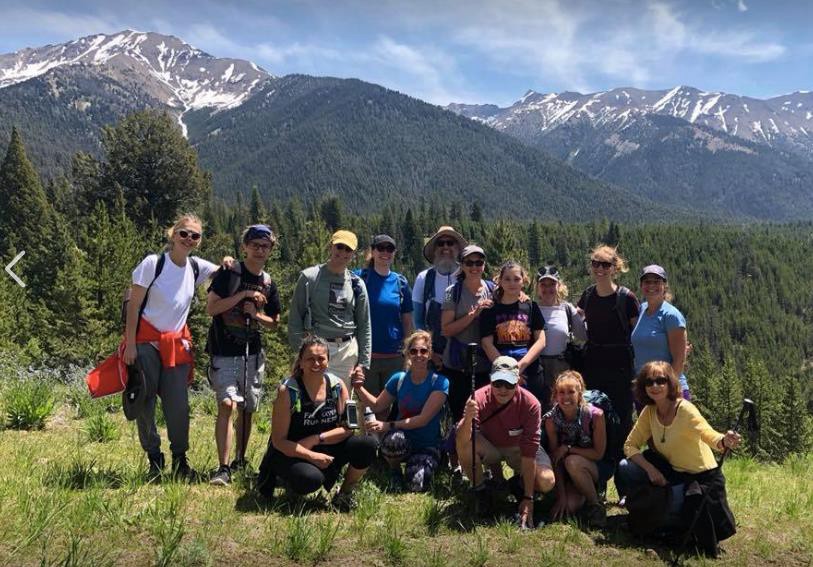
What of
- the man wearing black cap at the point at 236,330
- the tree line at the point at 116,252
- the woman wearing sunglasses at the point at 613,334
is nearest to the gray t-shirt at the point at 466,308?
the woman wearing sunglasses at the point at 613,334

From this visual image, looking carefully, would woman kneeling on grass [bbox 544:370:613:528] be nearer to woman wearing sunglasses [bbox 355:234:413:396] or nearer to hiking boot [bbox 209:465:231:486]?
woman wearing sunglasses [bbox 355:234:413:396]

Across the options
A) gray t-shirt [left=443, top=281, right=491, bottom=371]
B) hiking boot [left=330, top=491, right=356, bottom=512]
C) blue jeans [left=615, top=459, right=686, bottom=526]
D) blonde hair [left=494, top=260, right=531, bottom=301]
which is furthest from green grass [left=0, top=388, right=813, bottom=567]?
blonde hair [left=494, top=260, right=531, bottom=301]

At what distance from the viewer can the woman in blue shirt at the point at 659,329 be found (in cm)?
543

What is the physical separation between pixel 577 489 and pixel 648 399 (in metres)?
1.02

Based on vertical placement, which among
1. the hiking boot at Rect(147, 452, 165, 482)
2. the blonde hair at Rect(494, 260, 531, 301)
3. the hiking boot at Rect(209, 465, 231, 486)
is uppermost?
the blonde hair at Rect(494, 260, 531, 301)

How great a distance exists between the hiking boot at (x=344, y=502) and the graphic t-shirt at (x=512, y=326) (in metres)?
1.90

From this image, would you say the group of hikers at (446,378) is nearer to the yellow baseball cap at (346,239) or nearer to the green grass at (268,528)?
the yellow baseball cap at (346,239)

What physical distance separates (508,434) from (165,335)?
3046mm

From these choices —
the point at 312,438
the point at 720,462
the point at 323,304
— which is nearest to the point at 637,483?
the point at 720,462

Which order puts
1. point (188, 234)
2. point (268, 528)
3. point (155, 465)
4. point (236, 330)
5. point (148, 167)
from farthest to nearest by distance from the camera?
1. point (148, 167)
2. point (236, 330)
3. point (155, 465)
4. point (188, 234)
5. point (268, 528)

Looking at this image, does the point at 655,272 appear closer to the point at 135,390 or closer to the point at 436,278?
the point at 436,278

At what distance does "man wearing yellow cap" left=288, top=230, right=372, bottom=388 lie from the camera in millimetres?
5758

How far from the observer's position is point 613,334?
228 inches

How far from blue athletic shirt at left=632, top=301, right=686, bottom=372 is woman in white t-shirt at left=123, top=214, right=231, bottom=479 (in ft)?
12.6
